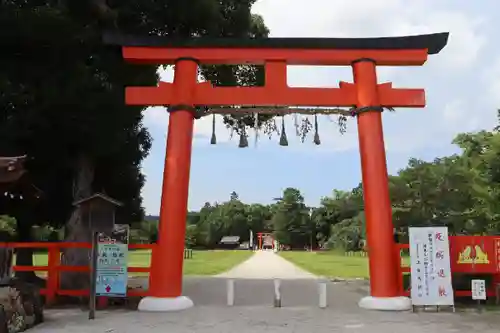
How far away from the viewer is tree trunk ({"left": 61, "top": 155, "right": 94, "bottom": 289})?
11.8m

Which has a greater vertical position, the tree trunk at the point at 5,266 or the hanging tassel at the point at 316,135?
the hanging tassel at the point at 316,135

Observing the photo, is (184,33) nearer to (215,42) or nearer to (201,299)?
(215,42)

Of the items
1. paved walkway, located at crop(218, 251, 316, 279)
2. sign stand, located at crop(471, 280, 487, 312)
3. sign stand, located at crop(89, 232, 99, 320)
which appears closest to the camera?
sign stand, located at crop(89, 232, 99, 320)

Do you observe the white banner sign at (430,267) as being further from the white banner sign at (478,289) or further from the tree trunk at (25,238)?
the tree trunk at (25,238)

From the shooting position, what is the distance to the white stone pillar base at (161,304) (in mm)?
9367

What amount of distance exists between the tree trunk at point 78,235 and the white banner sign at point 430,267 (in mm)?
7151

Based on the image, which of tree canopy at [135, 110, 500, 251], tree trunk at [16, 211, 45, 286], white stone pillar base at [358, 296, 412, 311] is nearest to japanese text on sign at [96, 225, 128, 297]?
white stone pillar base at [358, 296, 412, 311]

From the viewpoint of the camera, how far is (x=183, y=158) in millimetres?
10164

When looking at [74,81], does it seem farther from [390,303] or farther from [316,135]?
[390,303]

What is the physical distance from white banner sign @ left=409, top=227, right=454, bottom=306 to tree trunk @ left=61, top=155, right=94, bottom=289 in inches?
282

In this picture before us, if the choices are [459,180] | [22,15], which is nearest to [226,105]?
[22,15]

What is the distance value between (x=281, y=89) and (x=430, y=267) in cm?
467

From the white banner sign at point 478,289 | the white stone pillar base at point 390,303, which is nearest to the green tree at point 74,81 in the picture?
the white stone pillar base at point 390,303

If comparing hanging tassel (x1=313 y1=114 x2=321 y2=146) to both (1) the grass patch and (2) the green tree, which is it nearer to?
(2) the green tree
